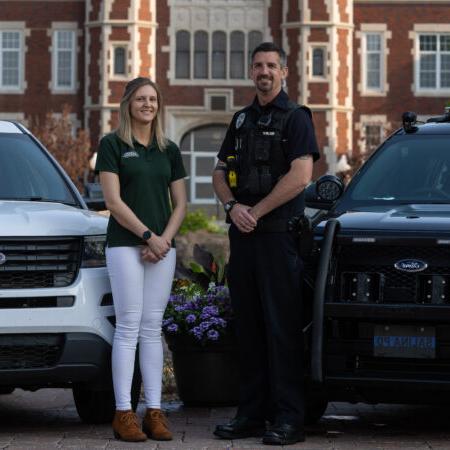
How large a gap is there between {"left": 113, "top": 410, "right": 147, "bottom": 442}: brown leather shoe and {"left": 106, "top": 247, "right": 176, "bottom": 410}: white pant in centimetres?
4

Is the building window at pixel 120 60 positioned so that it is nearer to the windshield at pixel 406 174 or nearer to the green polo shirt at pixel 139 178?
the windshield at pixel 406 174

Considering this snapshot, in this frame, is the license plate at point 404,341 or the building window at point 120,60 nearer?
the license plate at point 404,341

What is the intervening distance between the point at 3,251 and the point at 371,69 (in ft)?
144

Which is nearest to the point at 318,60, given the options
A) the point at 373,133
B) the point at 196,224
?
the point at 373,133

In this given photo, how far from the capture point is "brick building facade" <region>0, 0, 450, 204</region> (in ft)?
159

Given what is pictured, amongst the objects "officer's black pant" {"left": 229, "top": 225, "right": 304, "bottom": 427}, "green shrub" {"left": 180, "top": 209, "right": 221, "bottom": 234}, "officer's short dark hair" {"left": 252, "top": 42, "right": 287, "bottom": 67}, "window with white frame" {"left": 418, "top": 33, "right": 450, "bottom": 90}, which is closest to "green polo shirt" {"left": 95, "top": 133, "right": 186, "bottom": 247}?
"officer's black pant" {"left": 229, "top": 225, "right": 304, "bottom": 427}

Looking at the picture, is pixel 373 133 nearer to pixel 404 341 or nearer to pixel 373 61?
pixel 373 61

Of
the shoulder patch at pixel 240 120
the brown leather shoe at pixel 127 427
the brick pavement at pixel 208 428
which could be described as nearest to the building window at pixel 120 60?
the brick pavement at pixel 208 428

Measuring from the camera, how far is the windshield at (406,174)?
8.42 meters

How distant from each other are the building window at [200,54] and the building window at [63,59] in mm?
4305

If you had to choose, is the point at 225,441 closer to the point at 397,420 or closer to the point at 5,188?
the point at 397,420

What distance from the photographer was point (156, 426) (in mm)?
7516

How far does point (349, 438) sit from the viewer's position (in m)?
7.65

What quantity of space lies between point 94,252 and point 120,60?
1620 inches
